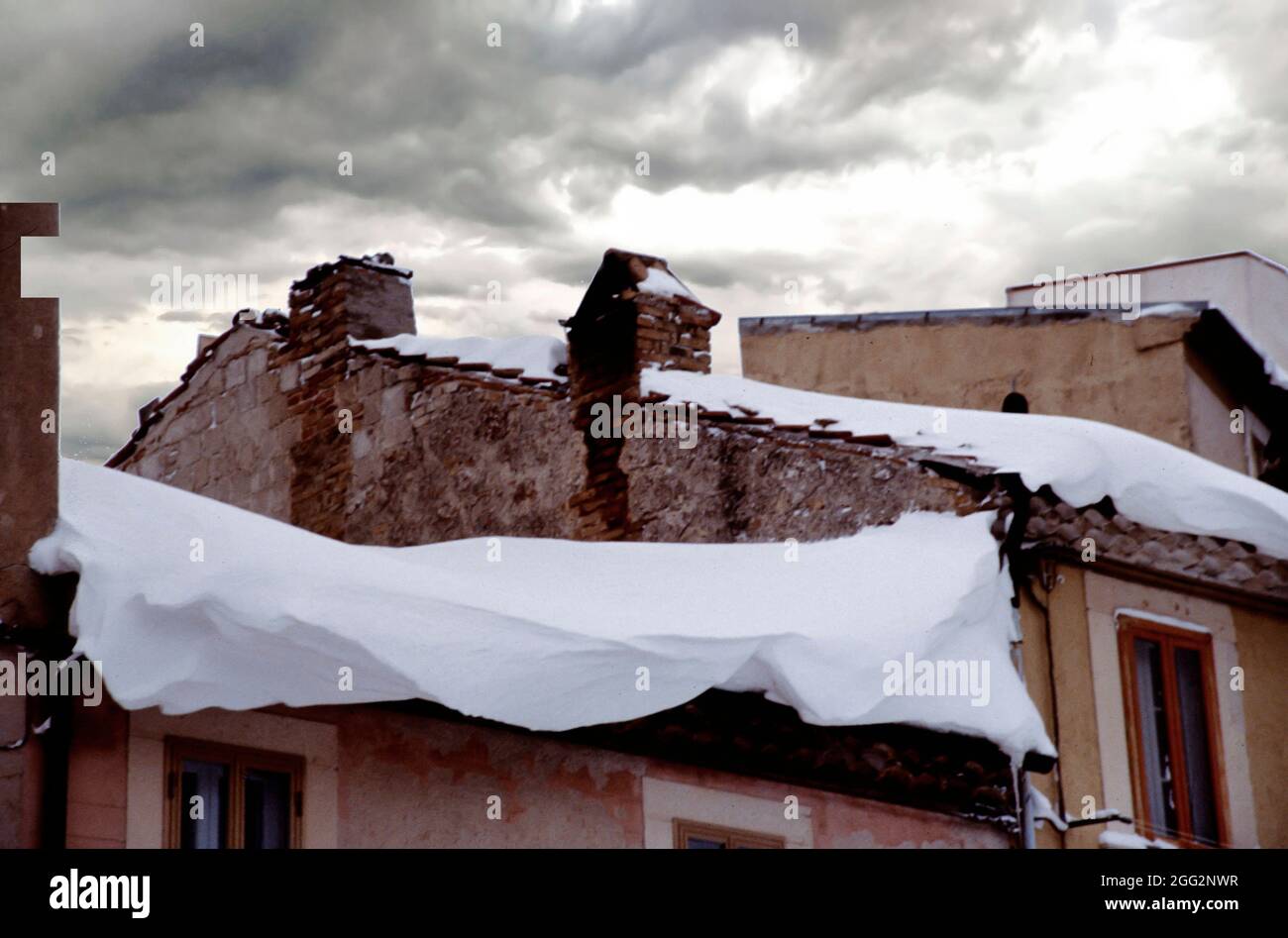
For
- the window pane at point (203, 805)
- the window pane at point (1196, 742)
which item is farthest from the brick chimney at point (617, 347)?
the window pane at point (203, 805)

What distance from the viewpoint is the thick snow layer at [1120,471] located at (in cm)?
1126

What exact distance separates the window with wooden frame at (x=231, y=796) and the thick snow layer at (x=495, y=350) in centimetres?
530

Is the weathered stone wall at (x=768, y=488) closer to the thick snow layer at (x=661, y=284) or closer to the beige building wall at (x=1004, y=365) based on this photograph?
the thick snow layer at (x=661, y=284)

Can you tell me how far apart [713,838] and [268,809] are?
8.08 feet

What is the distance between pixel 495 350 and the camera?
14.2m

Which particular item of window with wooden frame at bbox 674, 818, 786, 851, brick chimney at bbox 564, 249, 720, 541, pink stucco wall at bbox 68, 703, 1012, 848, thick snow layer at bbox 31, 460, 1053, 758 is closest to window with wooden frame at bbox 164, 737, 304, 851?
pink stucco wall at bbox 68, 703, 1012, 848

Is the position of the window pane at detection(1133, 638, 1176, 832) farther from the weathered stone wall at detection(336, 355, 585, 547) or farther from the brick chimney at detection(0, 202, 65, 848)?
the brick chimney at detection(0, 202, 65, 848)

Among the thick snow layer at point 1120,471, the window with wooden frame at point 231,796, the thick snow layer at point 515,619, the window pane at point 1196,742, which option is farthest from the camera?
the window pane at point 1196,742

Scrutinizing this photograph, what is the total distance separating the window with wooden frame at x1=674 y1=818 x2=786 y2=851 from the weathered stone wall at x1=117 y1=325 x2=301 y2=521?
19.8 feet

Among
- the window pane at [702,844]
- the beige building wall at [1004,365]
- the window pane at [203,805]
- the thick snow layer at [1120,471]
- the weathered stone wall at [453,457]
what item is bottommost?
the window pane at [702,844]

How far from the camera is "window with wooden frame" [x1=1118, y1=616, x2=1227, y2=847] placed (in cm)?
1209

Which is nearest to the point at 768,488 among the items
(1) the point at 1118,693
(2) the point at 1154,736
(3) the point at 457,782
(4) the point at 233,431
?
(1) the point at 1118,693
